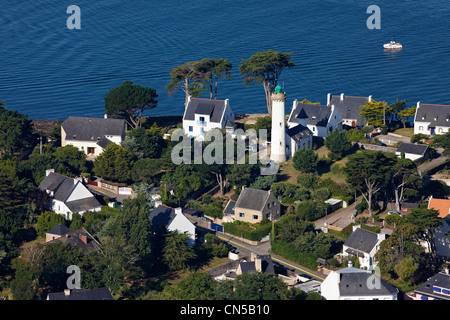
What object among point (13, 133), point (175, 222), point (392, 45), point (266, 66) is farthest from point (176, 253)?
point (392, 45)

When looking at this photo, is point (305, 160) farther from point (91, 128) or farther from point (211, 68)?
point (91, 128)

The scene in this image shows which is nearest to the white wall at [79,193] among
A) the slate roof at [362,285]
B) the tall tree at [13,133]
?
the tall tree at [13,133]

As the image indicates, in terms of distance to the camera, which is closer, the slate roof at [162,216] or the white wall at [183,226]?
the white wall at [183,226]

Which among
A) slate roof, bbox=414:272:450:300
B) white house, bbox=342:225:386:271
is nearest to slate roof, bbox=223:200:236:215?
white house, bbox=342:225:386:271

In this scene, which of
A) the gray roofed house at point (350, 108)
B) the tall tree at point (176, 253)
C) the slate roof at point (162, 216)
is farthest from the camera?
the gray roofed house at point (350, 108)

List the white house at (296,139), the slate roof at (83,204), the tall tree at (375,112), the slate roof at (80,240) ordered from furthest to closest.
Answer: the tall tree at (375,112), the white house at (296,139), the slate roof at (83,204), the slate roof at (80,240)

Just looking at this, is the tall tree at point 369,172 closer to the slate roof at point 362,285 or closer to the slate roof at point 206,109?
the slate roof at point 362,285

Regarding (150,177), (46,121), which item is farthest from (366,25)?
(150,177)

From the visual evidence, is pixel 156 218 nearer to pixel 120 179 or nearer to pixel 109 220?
pixel 109 220
